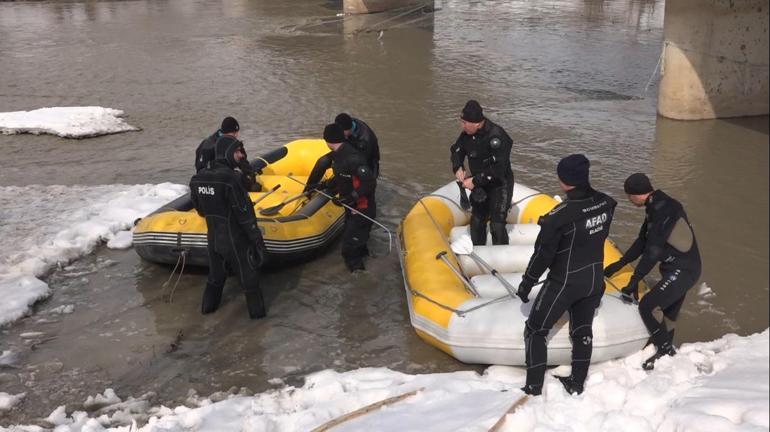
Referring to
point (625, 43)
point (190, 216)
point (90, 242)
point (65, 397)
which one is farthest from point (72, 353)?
point (625, 43)

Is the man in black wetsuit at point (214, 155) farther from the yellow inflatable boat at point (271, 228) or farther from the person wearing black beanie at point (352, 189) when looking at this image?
the person wearing black beanie at point (352, 189)

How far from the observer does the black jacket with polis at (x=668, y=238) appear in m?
4.23

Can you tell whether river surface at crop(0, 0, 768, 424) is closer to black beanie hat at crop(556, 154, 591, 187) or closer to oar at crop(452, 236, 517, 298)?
oar at crop(452, 236, 517, 298)

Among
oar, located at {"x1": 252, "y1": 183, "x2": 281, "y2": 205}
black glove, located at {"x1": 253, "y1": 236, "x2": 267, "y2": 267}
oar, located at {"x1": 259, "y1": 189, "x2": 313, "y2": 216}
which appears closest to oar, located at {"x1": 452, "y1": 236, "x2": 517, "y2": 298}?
black glove, located at {"x1": 253, "y1": 236, "x2": 267, "y2": 267}

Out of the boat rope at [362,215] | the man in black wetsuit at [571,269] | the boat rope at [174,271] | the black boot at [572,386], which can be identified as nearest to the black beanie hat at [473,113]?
the boat rope at [362,215]

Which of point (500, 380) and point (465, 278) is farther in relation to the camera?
point (465, 278)

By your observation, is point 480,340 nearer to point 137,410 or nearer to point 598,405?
point 598,405

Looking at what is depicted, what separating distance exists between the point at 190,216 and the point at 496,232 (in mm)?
2738

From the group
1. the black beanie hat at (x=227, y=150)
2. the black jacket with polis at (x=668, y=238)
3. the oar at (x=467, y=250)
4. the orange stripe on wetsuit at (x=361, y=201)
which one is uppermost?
the black beanie hat at (x=227, y=150)

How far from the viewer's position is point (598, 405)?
3955 mm

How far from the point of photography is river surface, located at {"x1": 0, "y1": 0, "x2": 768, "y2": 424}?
509cm

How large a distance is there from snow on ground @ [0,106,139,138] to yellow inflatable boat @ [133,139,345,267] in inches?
208

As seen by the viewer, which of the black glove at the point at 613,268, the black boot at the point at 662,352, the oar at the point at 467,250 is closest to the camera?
the black boot at the point at 662,352

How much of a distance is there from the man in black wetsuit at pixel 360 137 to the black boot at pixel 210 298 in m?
1.82
